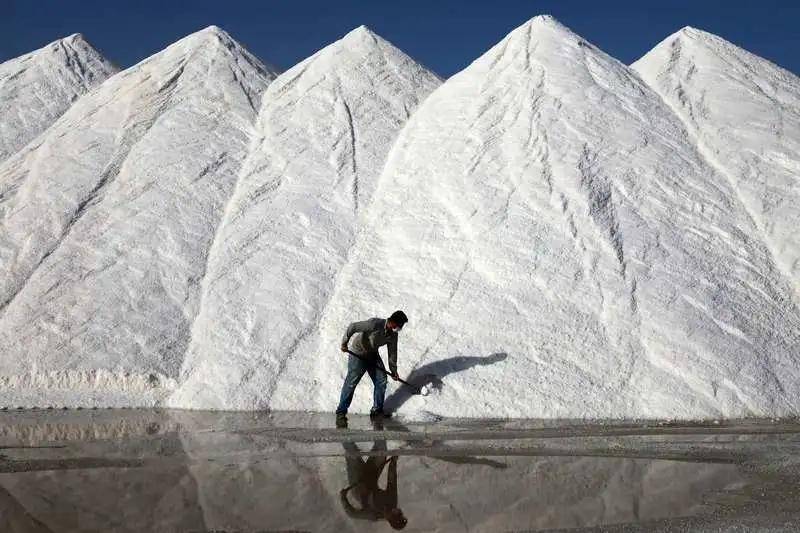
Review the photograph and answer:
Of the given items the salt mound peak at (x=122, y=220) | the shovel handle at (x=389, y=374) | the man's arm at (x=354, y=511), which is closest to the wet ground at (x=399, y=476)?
the man's arm at (x=354, y=511)

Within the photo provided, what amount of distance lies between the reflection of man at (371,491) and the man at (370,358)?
8.24 feet

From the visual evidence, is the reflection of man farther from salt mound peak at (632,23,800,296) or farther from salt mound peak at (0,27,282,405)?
salt mound peak at (632,23,800,296)

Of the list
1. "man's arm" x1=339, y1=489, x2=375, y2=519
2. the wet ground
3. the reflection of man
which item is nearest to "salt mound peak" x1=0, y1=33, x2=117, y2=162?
the wet ground

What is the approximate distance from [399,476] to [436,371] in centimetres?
424

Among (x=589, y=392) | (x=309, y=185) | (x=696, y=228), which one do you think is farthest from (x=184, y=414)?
(x=696, y=228)

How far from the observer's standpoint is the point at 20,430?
8.83 meters

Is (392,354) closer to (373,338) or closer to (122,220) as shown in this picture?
(373,338)

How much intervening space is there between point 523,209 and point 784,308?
4076 millimetres

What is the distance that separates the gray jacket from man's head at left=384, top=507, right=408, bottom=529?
4.67 meters

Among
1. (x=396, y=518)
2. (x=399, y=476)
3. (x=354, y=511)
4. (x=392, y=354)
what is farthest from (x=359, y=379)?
(x=396, y=518)

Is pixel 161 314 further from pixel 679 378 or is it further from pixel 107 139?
pixel 679 378

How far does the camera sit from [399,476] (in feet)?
21.1

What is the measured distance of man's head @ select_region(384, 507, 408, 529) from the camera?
5.09 metres

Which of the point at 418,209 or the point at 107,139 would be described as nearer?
the point at 418,209
